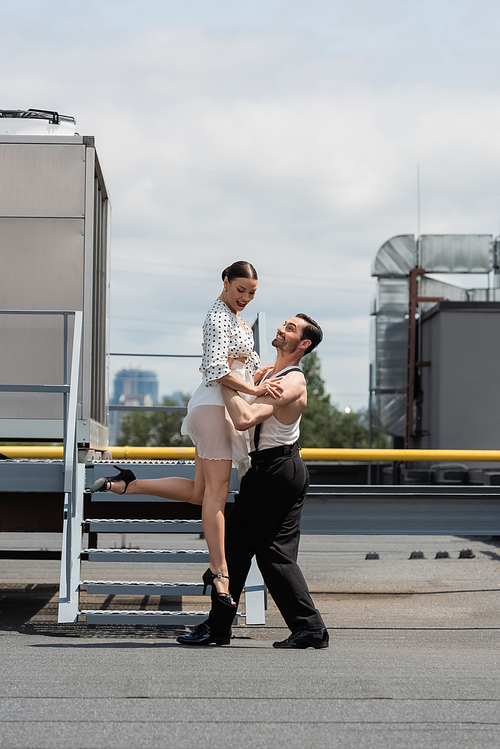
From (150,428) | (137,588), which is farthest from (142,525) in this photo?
(150,428)

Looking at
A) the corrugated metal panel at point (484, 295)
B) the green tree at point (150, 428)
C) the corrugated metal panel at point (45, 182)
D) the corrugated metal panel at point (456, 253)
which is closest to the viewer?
the corrugated metal panel at point (45, 182)

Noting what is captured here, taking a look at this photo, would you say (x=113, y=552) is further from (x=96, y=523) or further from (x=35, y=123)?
(x=35, y=123)

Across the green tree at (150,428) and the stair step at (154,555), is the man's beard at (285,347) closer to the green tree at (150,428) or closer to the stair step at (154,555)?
the stair step at (154,555)

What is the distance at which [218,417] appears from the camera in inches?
186

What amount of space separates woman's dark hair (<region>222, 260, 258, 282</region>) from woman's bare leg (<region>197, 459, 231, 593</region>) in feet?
3.54

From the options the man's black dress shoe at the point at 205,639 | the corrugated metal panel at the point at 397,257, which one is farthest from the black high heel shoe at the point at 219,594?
the corrugated metal panel at the point at 397,257

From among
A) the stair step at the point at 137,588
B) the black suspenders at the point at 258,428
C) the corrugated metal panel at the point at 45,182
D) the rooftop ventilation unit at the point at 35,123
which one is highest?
the rooftop ventilation unit at the point at 35,123

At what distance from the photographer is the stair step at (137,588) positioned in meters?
5.31

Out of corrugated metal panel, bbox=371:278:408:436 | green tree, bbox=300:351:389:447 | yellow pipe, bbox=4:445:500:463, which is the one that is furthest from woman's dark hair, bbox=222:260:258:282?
green tree, bbox=300:351:389:447

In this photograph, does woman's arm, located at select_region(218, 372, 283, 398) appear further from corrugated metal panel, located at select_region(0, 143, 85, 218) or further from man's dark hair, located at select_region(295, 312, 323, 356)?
corrugated metal panel, located at select_region(0, 143, 85, 218)

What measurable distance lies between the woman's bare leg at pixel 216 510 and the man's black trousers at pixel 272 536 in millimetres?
113

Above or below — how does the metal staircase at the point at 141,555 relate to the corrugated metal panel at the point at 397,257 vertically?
below

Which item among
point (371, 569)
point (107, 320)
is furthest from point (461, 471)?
point (107, 320)

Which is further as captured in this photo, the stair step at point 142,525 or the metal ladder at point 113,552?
the stair step at point 142,525
